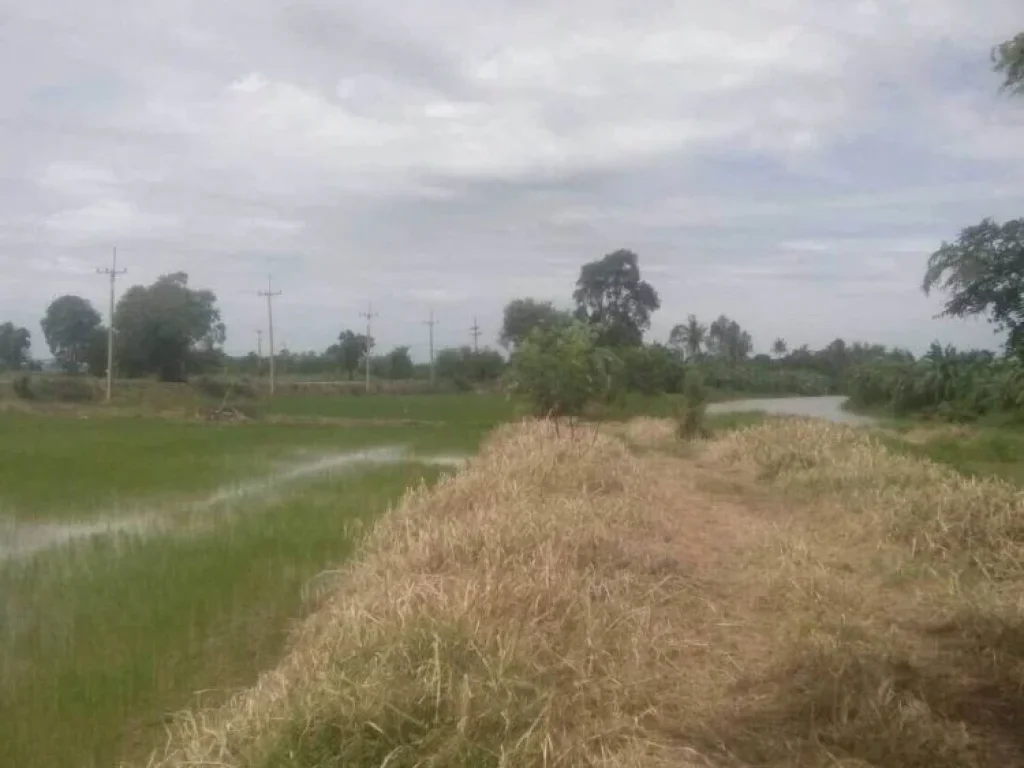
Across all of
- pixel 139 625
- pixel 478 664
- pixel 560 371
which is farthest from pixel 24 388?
pixel 478 664

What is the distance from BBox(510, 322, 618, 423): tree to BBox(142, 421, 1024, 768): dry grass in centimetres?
1055

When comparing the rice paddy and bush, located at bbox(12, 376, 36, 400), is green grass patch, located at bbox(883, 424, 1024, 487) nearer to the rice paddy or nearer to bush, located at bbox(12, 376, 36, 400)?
the rice paddy

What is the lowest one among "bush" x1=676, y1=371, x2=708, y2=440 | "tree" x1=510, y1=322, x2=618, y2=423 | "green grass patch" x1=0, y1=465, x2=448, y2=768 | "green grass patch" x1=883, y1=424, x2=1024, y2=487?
"green grass patch" x1=0, y1=465, x2=448, y2=768

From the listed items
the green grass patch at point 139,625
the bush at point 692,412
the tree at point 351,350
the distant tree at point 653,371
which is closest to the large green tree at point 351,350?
the tree at point 351,350

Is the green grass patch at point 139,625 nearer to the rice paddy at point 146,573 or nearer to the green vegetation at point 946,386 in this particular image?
the rice paddy at point 146,573

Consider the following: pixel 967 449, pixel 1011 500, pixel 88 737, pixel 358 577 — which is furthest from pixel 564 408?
pixel 88 737

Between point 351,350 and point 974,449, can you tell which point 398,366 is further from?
point 974,449

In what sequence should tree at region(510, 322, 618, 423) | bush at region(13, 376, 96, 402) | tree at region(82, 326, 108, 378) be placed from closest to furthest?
tree at region(510, 322, 618, 423), bush at region(13, 376, 96, 402), tree at region(82, 326, 108, 378)

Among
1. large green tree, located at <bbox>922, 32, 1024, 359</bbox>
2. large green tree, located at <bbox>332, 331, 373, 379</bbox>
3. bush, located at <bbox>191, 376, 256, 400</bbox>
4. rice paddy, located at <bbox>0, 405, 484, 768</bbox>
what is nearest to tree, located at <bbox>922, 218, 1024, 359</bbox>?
large green tree, located at <bbox>922, 32, 1024, 359</bbox>

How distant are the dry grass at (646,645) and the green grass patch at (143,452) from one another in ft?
19.8

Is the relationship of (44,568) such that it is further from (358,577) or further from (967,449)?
(967,449)

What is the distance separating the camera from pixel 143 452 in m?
22.0

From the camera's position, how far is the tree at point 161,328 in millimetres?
49406

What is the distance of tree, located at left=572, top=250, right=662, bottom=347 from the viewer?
46.2m
